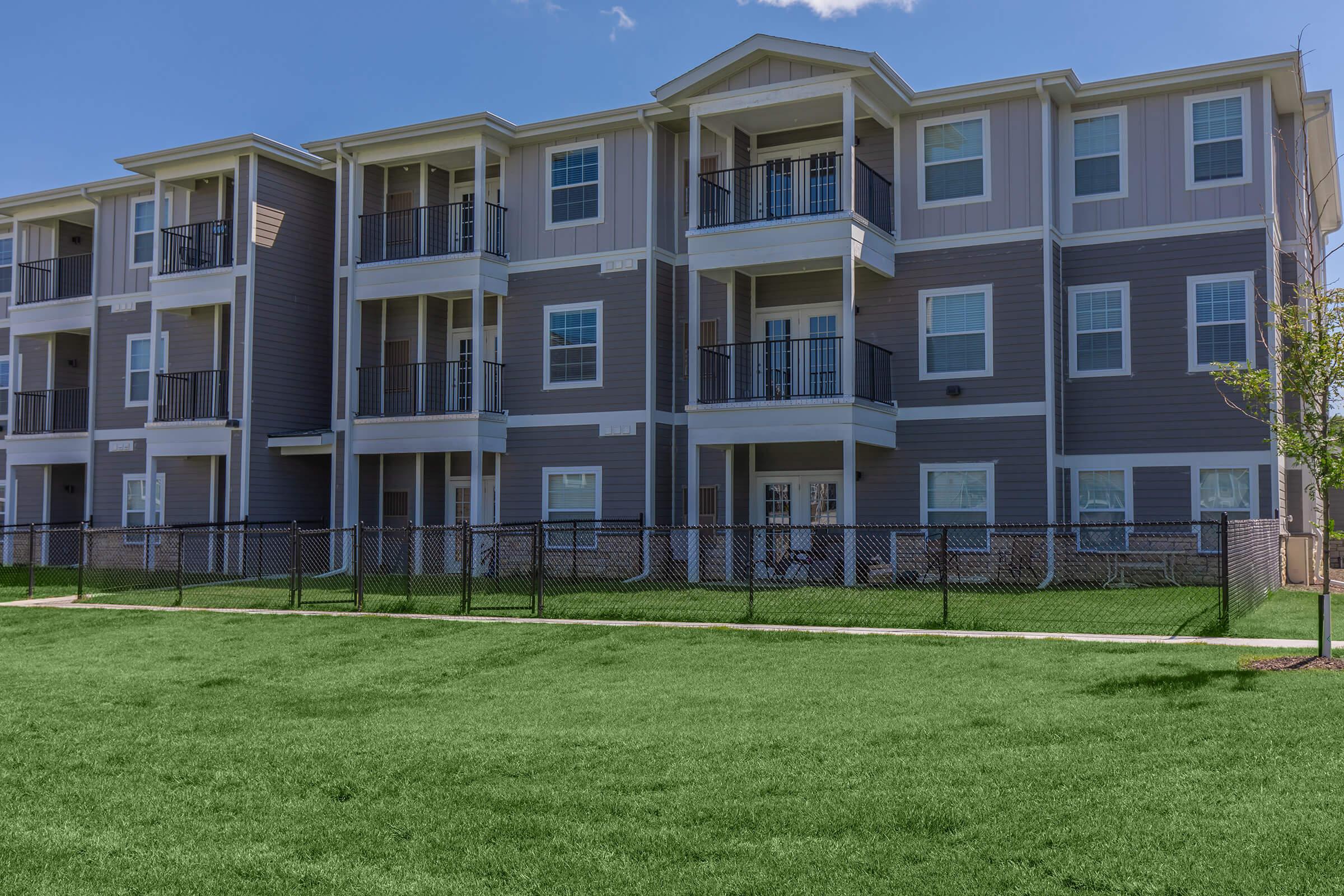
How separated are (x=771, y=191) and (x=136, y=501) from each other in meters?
16.7

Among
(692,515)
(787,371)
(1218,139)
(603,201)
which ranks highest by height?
(1218,139)

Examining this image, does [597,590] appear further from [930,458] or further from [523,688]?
[523,688]

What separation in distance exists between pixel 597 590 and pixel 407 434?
6816 millimetres

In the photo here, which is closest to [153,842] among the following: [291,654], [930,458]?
[291,654]

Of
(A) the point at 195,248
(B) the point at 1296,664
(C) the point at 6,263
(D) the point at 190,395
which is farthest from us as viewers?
(C) the point at 6,263

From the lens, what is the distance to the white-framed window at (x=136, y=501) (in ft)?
90.3

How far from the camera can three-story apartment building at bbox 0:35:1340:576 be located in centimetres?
1981

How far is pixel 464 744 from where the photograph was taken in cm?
819

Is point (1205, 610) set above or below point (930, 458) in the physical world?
below

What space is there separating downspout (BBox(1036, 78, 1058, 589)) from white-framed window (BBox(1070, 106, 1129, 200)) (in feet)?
2.17

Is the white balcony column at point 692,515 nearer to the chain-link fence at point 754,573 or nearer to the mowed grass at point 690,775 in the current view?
the chain-link fence at point 754,573

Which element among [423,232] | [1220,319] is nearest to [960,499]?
[1220,319]

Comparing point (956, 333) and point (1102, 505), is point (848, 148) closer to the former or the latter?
point (956, 333)

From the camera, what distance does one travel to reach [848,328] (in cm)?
1970
